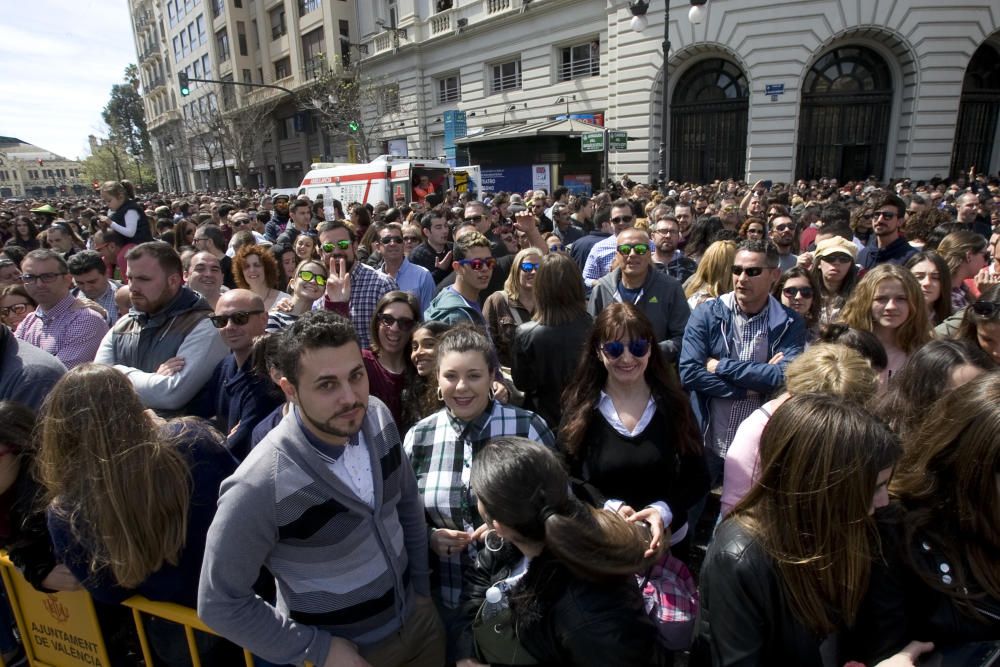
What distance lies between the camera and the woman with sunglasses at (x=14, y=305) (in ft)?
14.1

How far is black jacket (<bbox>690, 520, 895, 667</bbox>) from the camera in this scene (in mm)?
1508

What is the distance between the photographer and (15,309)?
4.33 metres

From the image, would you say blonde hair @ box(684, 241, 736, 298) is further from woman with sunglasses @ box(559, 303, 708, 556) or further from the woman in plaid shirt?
the woman in plaid shirt

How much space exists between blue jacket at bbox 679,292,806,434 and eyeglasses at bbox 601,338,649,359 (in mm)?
876

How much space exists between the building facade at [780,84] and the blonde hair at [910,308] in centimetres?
1742

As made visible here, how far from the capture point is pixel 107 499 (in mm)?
1908

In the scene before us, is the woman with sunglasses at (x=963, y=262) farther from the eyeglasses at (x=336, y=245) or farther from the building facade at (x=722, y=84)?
the building facade at (x=722, y=84)

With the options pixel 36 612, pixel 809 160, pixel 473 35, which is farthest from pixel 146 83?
pixel 36 612

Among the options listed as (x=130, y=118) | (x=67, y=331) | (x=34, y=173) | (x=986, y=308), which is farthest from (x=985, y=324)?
(x=34, y=173)

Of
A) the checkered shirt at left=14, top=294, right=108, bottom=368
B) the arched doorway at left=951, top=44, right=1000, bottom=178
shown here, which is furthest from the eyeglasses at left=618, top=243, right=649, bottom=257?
the arched doorway at left=951, top=44, right=1000, bottom=178

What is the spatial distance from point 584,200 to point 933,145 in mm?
18087

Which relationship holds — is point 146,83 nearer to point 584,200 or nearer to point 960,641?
point 584,200

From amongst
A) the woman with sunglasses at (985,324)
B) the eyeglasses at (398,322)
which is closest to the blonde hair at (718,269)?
the woman with sunglasses at (985,324)

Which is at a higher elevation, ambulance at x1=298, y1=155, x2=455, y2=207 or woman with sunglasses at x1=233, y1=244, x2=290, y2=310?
ambulance at x1=298, y1=155, x2=455, y2=207
